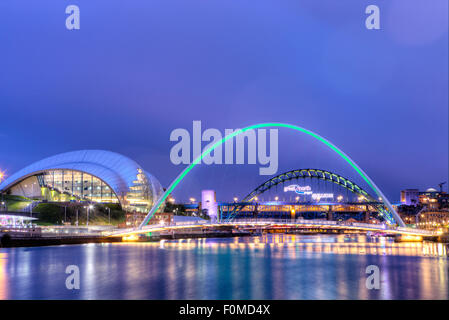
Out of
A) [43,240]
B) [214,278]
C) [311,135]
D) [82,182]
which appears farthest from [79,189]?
[214,278]

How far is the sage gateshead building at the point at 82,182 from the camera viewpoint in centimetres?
9994

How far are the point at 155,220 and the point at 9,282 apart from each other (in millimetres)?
64322

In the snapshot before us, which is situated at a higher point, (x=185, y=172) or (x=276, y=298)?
(x=185, y=172)

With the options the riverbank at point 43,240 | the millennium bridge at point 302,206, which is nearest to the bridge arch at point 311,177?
the millennium bridge at point 302,206

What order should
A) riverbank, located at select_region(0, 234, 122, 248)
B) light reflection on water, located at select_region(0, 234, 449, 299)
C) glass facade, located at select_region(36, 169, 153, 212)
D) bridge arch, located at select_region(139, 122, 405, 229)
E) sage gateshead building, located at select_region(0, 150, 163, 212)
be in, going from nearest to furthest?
light reflection on water, located at select_region(0, 234, 449, 299), riverbank, located at select_region(0, 234, 122, 248), bridge arch, located at select_region(139, 122, 405, 229), glass facade, located at select_region(36, 169, 153, 212), sage gateshead building, located at select_region(0, 150, 163, 212)

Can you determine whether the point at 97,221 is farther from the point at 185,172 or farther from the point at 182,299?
the point at 182,299

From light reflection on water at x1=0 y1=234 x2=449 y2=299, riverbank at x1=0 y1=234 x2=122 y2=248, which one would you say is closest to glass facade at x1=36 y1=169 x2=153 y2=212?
riverbank at x1=0 y1=234 x2=122 y2=248

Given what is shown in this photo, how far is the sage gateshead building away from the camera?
328 feet

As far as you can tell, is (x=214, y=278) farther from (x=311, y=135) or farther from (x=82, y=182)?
(x=82, y=182)

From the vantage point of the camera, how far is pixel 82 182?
331 ft

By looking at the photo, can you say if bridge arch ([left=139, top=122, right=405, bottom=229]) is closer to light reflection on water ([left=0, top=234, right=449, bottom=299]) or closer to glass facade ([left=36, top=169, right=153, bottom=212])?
glass facade ([left=36, top=169, right=153, bottom=212])
